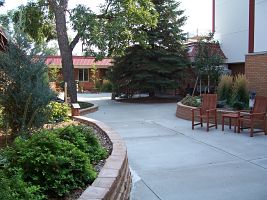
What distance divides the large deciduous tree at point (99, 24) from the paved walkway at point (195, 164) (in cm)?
766

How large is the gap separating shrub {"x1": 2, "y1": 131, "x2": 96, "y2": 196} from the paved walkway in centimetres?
117

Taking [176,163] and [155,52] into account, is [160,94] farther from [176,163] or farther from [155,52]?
[176,163]

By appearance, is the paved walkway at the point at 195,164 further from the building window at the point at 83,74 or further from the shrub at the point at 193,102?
the building window at the point at 83,74

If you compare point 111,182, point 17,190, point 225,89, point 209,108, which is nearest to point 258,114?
point 209,108

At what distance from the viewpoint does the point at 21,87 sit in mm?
6629

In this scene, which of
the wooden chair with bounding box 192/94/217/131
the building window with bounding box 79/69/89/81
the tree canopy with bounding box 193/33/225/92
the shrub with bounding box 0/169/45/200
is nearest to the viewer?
the shrub with bounding box 0/169/45/200

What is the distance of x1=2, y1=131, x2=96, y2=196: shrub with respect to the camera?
147 inches

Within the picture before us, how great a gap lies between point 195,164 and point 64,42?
41.0 ft

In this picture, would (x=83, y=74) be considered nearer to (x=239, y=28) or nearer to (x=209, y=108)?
(x=239, y=28)

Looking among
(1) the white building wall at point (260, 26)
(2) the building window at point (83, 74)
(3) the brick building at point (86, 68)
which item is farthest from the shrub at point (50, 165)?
(2) the building window at point (83, 74)

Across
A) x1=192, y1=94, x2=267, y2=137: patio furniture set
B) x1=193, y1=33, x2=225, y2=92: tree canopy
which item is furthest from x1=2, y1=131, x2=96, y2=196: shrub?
x1=193, y1=33, x2=225, y2=92: tree canopy

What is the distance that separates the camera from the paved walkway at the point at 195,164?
5.05 metres

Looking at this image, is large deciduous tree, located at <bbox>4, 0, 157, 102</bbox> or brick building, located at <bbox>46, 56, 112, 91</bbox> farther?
brick building, located at <bbox>46, 56, 112, 91</bbox>

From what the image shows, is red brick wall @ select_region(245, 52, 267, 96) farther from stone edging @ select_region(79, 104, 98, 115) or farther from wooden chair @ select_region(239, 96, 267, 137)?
stone edging @ select_region(79, 104, 98, 115)
